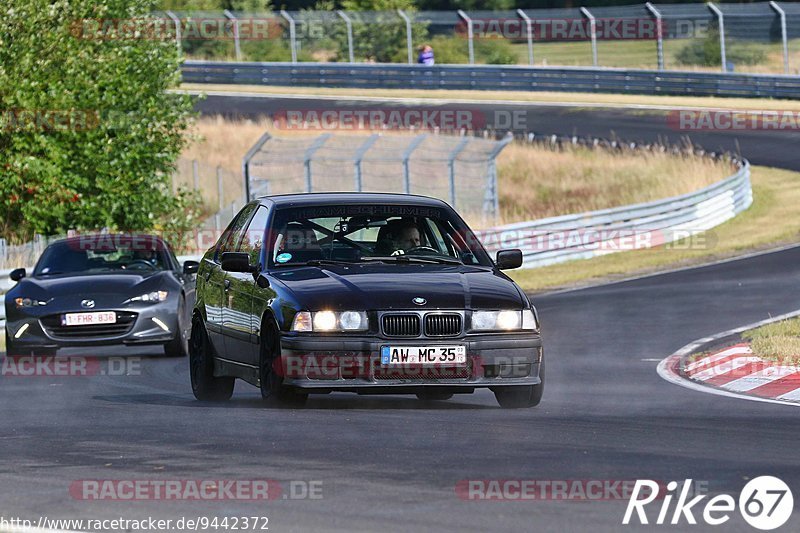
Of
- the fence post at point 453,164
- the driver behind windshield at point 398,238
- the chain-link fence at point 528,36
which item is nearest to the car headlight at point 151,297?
the driver behind windshield at point 398,238

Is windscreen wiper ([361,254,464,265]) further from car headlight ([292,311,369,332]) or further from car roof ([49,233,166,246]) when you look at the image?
car roof ([49,233,166,246])

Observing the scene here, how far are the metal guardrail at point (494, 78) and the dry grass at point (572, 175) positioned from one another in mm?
8043

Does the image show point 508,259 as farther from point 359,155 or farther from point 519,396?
point 359,155

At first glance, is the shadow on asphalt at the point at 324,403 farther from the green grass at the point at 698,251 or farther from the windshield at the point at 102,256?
the green grass at the point at 698,251

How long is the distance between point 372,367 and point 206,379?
235 centimetres

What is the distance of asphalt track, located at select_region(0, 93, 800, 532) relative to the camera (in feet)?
22.3

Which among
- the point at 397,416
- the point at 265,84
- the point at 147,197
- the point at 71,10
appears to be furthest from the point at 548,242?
the point at 265,84

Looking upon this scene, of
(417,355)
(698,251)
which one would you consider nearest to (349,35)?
(698,251)

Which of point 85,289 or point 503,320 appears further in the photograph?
point 85,289

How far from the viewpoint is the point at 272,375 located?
10.4 m

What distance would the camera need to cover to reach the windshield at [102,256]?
17.2 metres

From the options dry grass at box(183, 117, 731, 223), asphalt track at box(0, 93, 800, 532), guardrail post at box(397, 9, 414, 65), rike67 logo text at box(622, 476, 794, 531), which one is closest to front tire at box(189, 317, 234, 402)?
asphalt track at box(0, 93, 800, 532)

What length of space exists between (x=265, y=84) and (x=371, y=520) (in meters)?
51.6

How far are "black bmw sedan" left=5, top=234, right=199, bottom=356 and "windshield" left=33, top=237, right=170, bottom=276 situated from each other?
151 mm
